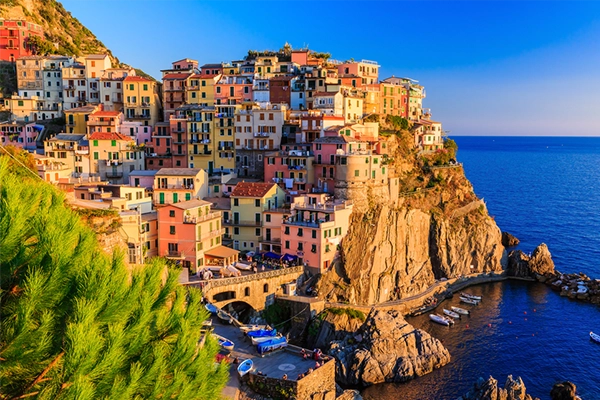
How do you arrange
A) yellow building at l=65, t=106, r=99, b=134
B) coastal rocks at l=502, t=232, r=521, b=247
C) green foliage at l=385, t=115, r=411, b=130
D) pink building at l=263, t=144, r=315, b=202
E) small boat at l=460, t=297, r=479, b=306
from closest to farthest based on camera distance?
small boat at l=460, t=297, r=479, b=306 → pink building at l=263, t=144, r=315, b=202 → yellow building at l=65, t=106, r=99, b=134 → green foliage at l=385, t=115, r=411, b=130 → coastal rocks at l=502, t=232, r=521, b=247

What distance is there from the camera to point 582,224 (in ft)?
327

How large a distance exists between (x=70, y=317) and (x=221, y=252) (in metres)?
43.5

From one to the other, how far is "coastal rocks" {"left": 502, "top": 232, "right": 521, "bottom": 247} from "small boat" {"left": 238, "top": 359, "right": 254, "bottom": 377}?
205 ft

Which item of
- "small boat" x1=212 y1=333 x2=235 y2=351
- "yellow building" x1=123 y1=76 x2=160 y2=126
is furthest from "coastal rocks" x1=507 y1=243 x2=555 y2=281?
"yellow building" x1=123 y1=76 x2=160 y2=126

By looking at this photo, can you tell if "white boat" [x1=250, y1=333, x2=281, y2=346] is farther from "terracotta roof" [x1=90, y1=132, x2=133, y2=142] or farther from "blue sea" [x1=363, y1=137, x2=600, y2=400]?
"terracotta roof" [x1=90, y1=132, x2=133, y2=142]

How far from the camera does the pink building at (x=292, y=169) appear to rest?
62.7m

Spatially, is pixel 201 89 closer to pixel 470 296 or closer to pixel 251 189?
pixel 251 189

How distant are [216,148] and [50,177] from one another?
2250 cm

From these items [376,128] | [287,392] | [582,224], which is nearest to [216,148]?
[376,128]

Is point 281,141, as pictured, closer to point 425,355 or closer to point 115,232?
point 425,355

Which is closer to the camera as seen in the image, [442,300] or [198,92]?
[442,300]

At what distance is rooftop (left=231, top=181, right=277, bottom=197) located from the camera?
188 ft

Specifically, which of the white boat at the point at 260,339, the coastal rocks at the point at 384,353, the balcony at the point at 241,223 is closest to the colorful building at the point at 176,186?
the balcony at the point at 241,223

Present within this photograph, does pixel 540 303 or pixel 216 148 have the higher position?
pixel 216 148
